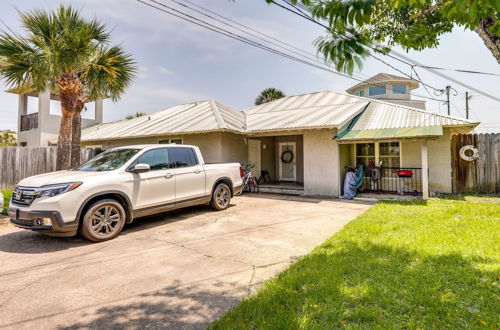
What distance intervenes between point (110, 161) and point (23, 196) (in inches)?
68.7

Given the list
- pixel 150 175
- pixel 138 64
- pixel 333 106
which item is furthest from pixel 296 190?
pixel 138 64

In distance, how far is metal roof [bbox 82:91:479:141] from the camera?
10.5m

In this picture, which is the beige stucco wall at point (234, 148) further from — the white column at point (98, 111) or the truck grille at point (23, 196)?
→ the white column at point (98, 111)

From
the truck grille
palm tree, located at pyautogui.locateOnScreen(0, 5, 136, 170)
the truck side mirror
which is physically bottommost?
the truck grille

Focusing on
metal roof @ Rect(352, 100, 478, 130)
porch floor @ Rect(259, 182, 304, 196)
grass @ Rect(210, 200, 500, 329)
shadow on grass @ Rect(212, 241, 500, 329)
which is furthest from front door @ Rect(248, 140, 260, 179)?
shadow on grass @ Rect(212, 241, 500, 329)

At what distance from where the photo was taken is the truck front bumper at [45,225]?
4508mm

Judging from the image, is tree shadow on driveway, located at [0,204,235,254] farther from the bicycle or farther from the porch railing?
the porch railing

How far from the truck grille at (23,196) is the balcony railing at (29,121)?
1855cm

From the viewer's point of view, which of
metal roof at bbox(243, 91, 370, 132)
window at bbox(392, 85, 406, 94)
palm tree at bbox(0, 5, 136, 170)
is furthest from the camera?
window at bbox(392, 85, 406, 94)

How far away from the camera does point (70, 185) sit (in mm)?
4770

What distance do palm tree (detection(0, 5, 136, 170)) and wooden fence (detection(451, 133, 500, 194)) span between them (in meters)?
14.2

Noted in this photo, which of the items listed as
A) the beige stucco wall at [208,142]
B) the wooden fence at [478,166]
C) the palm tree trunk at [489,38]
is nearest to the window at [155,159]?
the beige stucco wall at [208,142]

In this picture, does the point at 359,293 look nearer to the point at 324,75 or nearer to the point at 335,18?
the point at 335,18

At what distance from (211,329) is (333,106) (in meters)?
12.7
